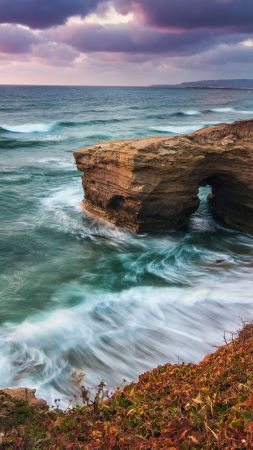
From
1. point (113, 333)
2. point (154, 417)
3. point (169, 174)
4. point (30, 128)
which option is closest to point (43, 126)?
point (30, 128)

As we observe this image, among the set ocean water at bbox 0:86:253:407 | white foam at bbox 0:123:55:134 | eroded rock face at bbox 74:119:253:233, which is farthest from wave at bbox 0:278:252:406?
white foam at bbox 0:123:55:134

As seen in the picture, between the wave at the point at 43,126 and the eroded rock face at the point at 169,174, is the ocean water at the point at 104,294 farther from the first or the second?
the wave at the point at 43,126

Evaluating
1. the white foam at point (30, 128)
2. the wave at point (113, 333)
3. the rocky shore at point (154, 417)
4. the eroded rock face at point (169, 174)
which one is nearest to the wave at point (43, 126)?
the white foam at point (30, 128)

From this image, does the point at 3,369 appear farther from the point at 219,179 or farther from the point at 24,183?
the point at 24,183

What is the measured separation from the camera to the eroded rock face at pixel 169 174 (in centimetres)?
1189

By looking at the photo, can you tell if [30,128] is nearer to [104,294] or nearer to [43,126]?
[43,126]

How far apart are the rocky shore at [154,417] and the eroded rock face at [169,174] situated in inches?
293

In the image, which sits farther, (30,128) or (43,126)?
(43,126)

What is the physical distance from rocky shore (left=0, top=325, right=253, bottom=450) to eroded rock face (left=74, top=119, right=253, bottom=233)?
743 cm

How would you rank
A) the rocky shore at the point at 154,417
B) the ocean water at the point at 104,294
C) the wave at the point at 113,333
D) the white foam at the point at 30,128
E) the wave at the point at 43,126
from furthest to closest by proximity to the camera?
the wave at the point at 43,126 < the white foam at the point at 30,128 < the ocean water at the point at 104,294 < the wave at the point at 113,333 < the rocky shore at the point at 154,417

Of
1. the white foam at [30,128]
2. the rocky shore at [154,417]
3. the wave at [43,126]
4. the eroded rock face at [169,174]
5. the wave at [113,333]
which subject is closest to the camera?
the rocky shore at [154,417]

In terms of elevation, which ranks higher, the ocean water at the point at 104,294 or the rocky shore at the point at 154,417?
the rocky shore at the point at 154,417

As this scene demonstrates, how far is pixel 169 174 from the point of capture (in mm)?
12031

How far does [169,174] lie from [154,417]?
8.61m
